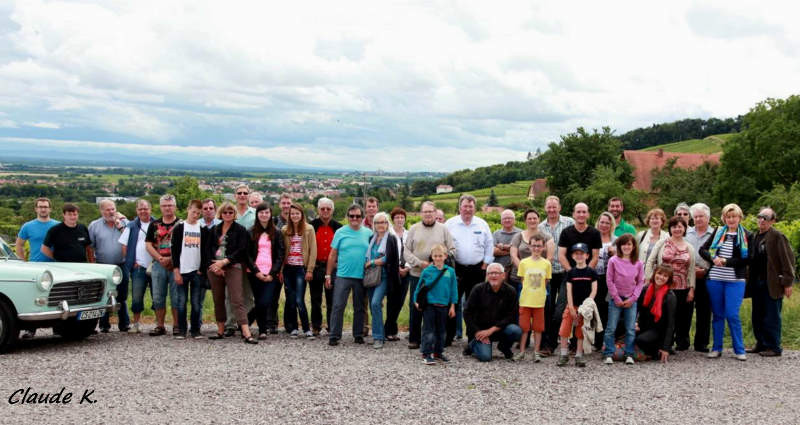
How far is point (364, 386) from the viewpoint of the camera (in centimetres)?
687

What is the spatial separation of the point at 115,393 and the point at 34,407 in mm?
722

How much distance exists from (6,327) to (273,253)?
3388 millimetres

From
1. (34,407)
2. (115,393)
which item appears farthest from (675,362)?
(34,407)

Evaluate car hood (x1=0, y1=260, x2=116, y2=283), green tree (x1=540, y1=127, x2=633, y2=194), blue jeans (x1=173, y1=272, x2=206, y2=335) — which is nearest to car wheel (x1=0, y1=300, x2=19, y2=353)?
car hood (x1=0, y1=260, x2=116, y2=283)

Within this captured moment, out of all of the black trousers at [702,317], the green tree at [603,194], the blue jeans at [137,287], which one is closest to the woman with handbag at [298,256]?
the blue jeans at [137,287]

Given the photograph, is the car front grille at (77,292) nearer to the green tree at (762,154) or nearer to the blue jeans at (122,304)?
the blue jeans at (122,304)

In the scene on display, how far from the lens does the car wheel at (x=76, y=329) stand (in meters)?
9.13

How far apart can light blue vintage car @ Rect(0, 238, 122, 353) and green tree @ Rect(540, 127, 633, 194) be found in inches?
2410

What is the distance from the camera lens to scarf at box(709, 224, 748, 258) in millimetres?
8406

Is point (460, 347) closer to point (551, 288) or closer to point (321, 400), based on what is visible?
point (551, 288)

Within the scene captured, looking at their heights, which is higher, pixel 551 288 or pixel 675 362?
pixel 551 288

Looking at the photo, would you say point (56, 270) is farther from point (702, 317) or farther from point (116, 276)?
point (702, 317)

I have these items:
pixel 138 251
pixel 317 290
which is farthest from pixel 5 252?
pixel 317 290

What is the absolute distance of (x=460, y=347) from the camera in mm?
9109
